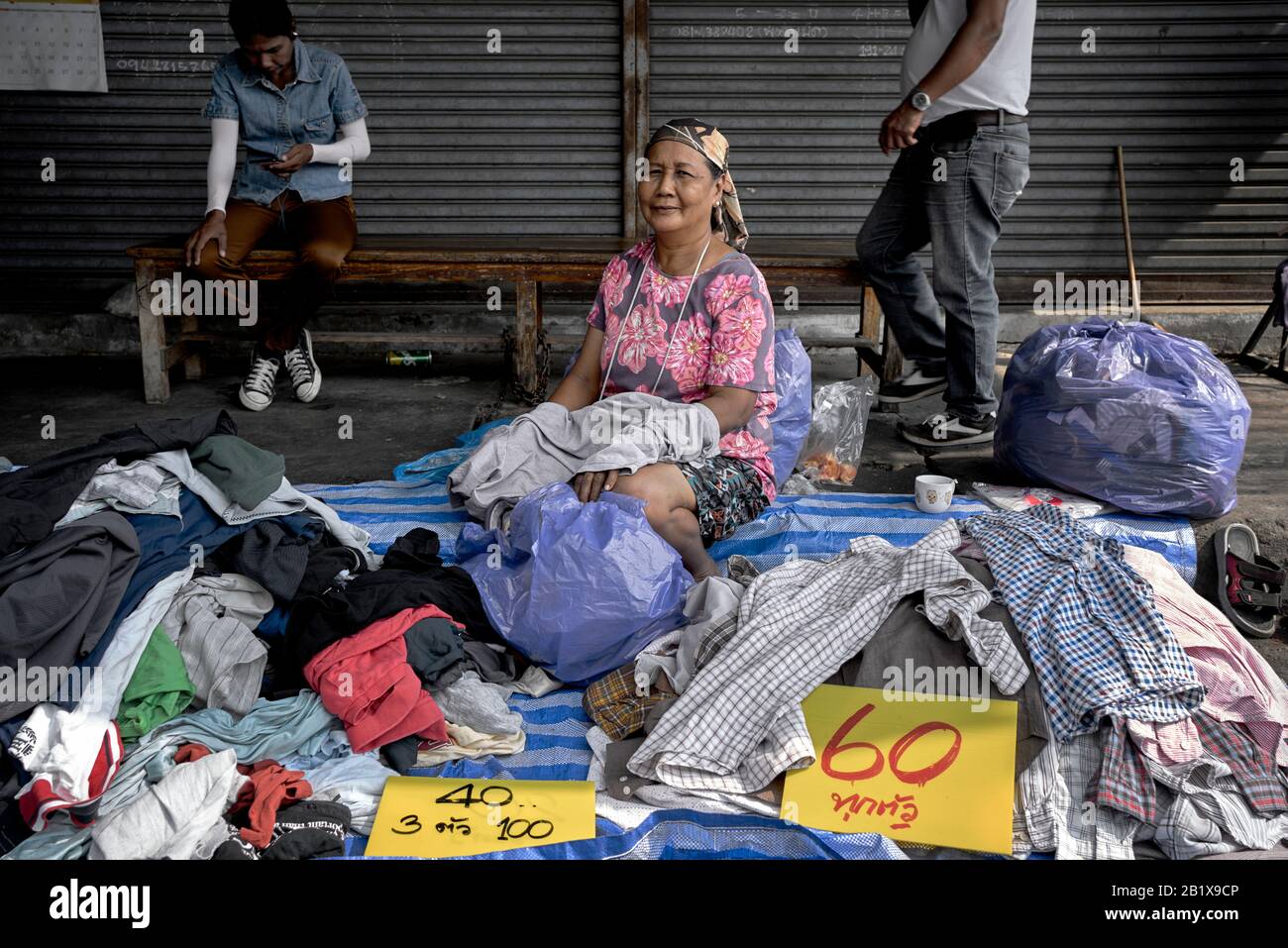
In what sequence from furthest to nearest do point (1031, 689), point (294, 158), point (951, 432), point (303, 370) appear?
1. point (303, 370)
2. point (294, 158)
3. point (951, 432)
4. point (1031, 689)

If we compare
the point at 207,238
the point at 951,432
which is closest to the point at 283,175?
the point at 207,238

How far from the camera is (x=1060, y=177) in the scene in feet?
21.3

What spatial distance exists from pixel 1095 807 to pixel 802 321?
15.7 ft

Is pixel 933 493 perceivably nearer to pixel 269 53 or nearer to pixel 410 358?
pixel 410 358

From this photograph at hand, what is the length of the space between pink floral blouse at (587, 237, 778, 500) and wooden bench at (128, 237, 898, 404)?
1.81 m

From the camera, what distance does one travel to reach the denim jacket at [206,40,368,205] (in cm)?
534

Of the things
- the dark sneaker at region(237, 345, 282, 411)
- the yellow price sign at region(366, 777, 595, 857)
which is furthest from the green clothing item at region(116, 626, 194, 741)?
the dark sneaker at region(237, 345, 282, 411)

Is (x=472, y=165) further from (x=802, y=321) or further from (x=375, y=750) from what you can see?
(x=375, y=750)

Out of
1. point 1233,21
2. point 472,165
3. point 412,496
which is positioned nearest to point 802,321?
point 472,165

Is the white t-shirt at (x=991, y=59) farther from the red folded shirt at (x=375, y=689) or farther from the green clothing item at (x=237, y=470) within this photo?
the red folded shirt at (x=375, y=689)

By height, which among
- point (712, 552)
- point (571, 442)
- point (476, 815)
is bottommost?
point (476, 815)

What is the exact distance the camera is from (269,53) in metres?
5.13

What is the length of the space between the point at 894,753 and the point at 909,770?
0.15ft

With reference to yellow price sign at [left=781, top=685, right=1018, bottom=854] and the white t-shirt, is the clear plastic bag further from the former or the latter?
yellow price sign at [left=781, top=685, right=1018, bottom=854]
